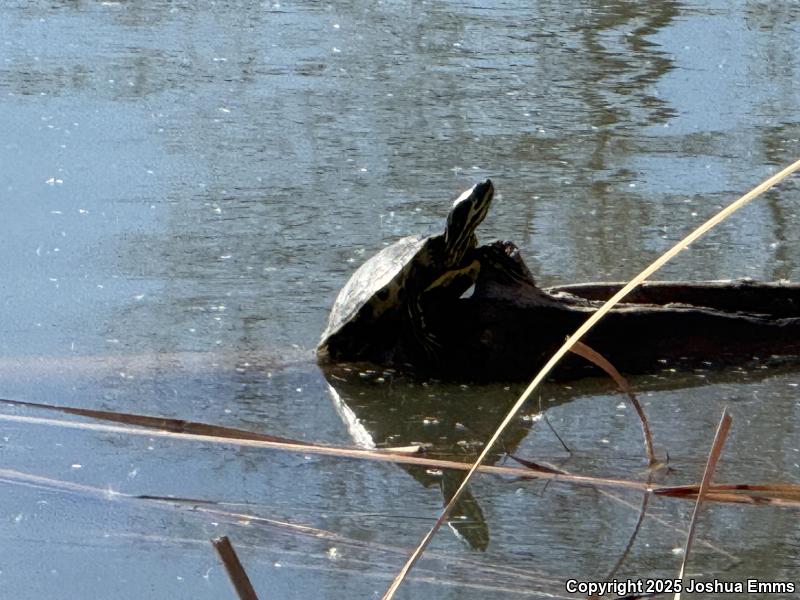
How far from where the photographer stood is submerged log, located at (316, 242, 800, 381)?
3.22 metres

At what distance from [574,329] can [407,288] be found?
418mm

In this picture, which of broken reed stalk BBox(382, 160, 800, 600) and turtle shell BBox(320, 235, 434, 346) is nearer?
broken reed stalk BBox(382, 160, 800, 600)

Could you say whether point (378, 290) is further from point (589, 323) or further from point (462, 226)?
point (589, 323)

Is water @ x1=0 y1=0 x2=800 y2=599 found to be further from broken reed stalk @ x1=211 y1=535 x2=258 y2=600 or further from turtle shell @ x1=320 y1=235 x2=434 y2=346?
broken reed stalk @ x1=211 y1=535 x2=258 y2=600

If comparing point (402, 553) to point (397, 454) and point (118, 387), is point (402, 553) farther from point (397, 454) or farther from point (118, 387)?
point (118, 387)

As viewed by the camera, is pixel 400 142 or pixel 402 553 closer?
pixel 402 553

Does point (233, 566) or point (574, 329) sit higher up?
point (233, 566)

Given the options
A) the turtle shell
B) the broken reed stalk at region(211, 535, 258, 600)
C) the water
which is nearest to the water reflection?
the water

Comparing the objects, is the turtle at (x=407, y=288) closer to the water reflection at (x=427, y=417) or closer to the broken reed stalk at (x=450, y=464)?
the water reflection at (x=427, y=417)

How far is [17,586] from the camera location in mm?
2201

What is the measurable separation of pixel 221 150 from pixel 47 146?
2.02ft

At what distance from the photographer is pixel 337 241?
13.1 feet

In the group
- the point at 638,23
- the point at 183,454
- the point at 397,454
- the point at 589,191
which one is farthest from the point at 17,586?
the point at 638,23

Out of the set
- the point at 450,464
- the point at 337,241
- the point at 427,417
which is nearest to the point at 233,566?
the point at 450,464
